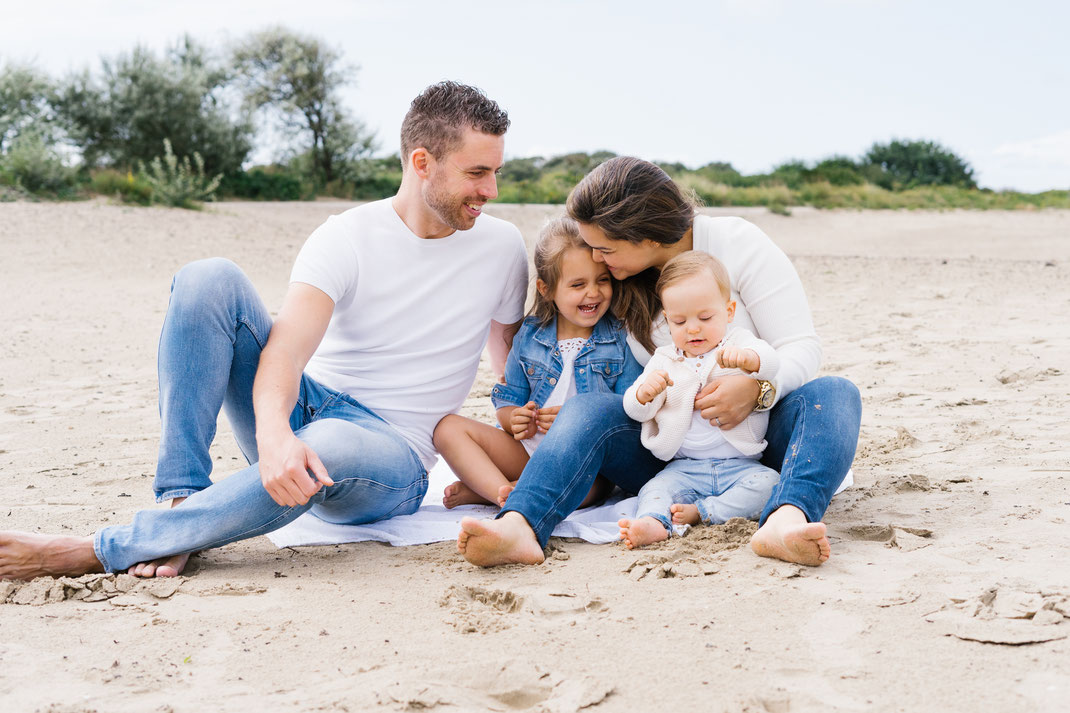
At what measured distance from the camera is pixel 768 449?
288 cm

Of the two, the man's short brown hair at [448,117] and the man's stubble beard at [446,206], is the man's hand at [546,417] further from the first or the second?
the man's short brown hair at [448,117]

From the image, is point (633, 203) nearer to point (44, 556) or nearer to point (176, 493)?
point (176, 493)

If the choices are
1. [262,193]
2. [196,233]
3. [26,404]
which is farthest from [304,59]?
[26,404]

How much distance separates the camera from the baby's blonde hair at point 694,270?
281 cm

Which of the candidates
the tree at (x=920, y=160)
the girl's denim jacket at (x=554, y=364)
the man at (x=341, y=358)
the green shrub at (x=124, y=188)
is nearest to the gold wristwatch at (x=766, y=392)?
the girl's denim jacket at (x=554, y=364)

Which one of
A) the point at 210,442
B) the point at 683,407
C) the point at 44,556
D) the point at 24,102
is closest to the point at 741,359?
the point at 683,407

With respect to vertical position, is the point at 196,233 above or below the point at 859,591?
above

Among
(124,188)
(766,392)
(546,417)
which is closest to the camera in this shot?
(766,392)

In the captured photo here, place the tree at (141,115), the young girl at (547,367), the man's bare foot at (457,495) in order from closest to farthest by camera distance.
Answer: the young girl at (547,367)
the man's bare foot at (457,495)
the tree at (141,115)

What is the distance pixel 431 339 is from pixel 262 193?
1584 cm

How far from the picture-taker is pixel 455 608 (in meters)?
2.25

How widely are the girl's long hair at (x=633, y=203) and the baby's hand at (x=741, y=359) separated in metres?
0.41

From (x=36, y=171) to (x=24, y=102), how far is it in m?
4.43

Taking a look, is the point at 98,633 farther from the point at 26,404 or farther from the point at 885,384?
the point at 885,384
